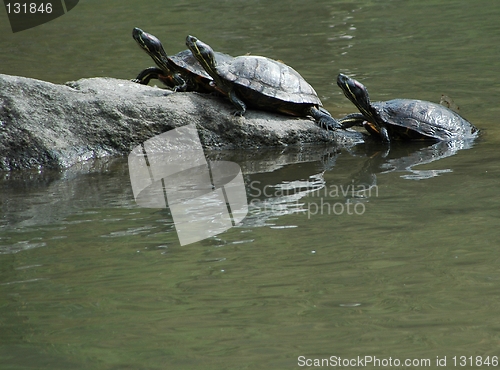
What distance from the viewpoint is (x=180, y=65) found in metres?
6.77

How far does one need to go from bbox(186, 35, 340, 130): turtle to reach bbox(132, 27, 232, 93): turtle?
0.77 feet

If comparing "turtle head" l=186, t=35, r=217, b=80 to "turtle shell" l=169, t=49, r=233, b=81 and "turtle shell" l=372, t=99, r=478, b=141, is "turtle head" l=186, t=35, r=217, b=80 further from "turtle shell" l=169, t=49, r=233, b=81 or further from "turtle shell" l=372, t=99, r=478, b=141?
"turtle shell" l=372, t=99, r=478, b=141

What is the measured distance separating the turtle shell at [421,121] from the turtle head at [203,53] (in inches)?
62.4

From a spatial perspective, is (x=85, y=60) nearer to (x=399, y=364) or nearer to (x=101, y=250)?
(x=101, y=250)

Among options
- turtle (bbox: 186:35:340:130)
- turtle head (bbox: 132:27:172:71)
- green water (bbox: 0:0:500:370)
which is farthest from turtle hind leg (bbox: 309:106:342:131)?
turtle head (bbox: 132:27:172:71)

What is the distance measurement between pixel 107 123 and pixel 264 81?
1507mm

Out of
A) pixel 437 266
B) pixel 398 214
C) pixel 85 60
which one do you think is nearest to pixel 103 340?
pixel 437 266

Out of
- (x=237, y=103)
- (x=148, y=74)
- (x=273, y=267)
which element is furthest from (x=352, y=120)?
(x=273, y=267)

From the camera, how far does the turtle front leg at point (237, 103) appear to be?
252 inches

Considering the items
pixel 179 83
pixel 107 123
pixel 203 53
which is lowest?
pixel 107 123

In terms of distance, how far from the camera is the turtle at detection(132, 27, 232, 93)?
6746mm

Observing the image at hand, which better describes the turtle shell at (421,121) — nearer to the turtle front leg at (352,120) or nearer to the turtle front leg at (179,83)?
the turtle front leg at (352,120)

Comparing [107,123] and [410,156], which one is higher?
[107,123]

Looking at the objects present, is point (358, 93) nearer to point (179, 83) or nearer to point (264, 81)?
point (264, 81)
